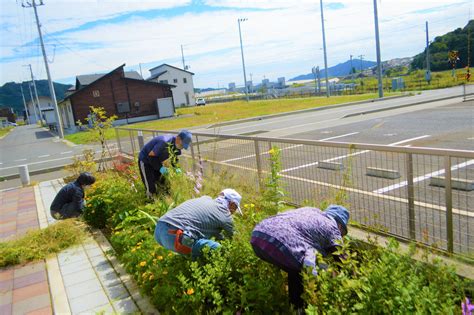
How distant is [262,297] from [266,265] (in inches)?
13.1

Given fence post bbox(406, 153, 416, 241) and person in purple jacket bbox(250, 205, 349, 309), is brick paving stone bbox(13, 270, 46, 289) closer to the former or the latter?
person in purple jacket bbox(250, 205, 349, 309)

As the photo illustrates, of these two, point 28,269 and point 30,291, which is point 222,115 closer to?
point 28,269

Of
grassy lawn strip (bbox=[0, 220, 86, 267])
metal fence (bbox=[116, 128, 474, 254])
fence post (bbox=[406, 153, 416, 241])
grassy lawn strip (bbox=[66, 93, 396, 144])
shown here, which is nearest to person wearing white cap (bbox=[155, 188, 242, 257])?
metal fence (bbox=[116, 128, 474, 254])

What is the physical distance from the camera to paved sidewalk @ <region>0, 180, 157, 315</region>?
368 cm

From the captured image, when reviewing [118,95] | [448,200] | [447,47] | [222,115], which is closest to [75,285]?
[448,200]

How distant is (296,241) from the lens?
8.54 ft

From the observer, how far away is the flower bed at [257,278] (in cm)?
204

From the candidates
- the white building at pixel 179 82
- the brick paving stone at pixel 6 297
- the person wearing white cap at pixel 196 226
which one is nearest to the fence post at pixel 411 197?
the person wearing white cap at pixel 196 226

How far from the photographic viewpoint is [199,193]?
494 centimetres

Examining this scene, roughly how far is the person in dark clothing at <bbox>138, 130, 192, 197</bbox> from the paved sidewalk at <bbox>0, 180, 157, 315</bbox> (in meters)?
1.10

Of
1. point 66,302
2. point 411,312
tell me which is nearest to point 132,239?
point 66,302

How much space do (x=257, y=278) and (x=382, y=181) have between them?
1833mm

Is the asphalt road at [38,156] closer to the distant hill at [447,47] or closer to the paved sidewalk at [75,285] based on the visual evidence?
the paved sidewalk at [75,285]

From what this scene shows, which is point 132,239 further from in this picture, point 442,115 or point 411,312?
point 442,115
